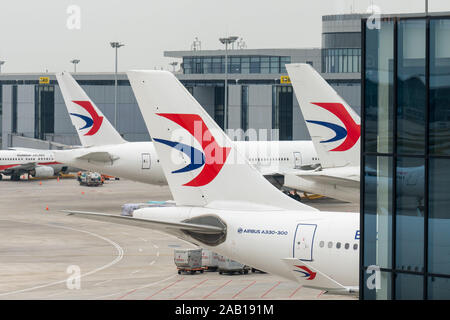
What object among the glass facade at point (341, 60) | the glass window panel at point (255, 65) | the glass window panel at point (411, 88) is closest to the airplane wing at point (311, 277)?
the glass window panel at point (411, 88)

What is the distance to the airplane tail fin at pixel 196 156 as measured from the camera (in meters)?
28.9

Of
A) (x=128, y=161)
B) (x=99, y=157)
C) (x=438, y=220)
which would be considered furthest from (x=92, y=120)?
(x=438, y=220)

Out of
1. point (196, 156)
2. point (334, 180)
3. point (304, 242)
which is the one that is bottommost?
point (304, 242)

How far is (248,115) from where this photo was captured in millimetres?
117562

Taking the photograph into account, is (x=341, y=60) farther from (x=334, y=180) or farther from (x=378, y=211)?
(x=378, y=211)

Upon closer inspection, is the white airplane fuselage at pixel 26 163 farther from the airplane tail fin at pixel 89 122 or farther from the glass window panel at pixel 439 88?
the glass window panel at pixel 439 88

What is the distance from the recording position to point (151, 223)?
26266 millimetres

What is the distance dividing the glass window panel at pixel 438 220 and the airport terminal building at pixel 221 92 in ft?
318

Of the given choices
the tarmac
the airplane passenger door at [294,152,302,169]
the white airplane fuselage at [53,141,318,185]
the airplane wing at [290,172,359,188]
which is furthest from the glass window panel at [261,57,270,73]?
the airplane wing at [290,172,359,188]

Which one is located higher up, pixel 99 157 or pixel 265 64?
pixel 265 64

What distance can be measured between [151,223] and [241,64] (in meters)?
143

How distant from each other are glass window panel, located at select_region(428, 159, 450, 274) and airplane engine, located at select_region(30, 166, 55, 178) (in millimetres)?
88205

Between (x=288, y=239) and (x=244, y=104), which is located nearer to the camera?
(x=288, y=239)
